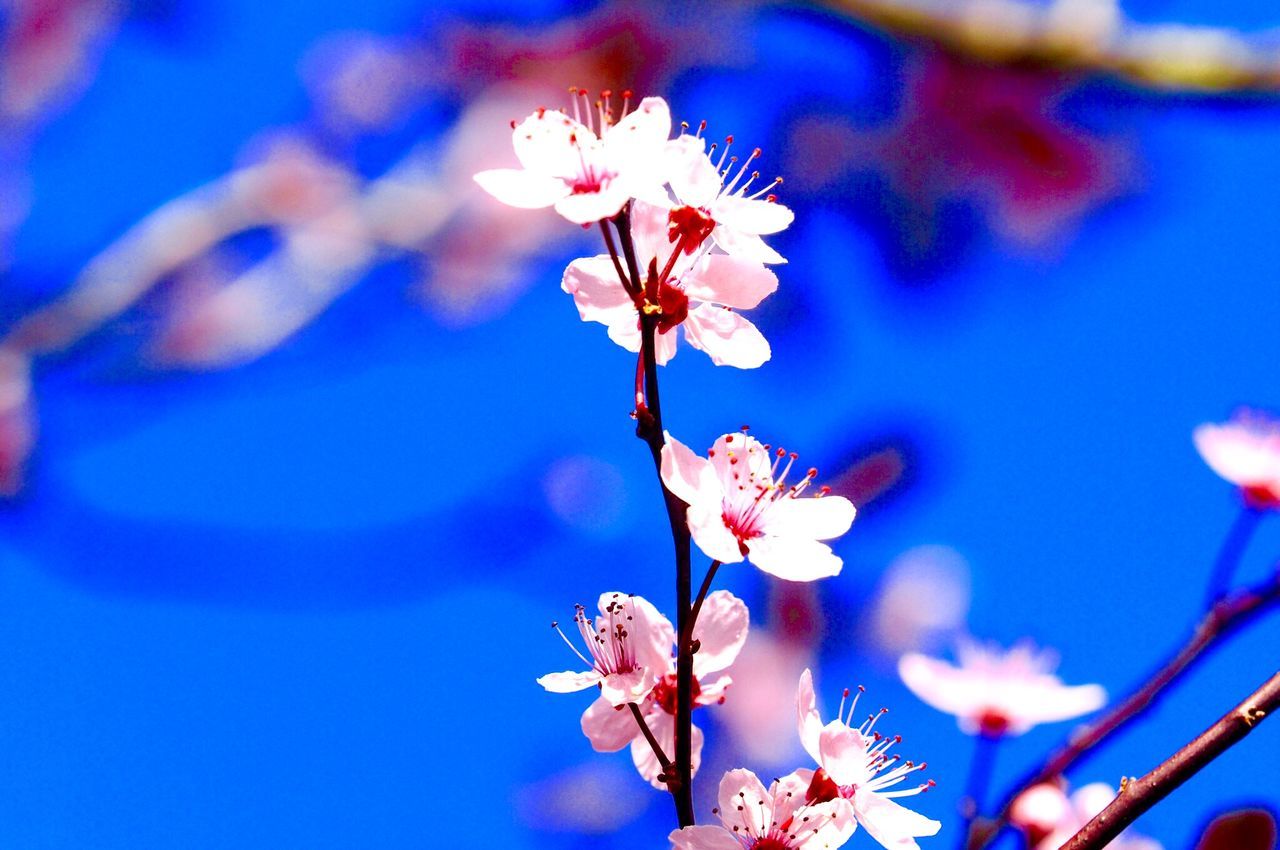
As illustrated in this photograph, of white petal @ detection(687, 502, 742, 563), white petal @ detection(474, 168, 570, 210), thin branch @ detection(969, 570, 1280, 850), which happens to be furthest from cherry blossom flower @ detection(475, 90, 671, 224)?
thin branch @ detection(969, 570, 1280, 850)

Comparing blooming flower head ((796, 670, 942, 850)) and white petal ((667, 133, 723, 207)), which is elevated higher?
white petal ((667, 133, 723, 207))

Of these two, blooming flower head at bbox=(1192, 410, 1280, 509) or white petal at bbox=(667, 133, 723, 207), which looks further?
blooming flower head at bbox=(1192, 410, 1280, 509)

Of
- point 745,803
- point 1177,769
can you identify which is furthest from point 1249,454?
point 745,803

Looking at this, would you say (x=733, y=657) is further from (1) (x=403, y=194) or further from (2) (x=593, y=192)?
(1) (x=403, y=194)

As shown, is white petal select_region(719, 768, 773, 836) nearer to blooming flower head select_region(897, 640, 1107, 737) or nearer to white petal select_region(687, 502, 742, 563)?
white petal select_region(687, 502, 742, 563)

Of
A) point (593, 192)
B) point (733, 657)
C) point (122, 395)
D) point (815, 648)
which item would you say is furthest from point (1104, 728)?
point (122, 395)

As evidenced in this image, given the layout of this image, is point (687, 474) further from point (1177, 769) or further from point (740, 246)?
point (1177, 769)
